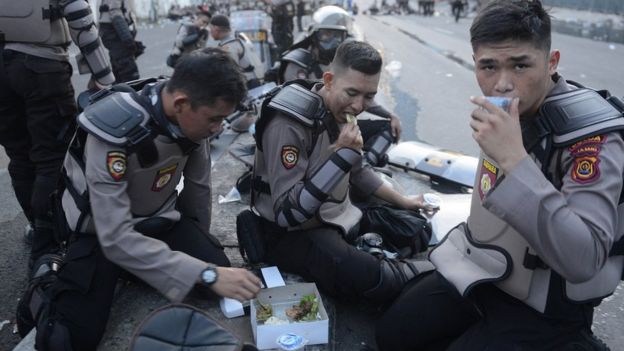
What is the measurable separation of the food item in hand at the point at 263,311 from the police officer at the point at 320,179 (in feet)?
1.18

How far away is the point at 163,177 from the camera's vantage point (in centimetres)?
257

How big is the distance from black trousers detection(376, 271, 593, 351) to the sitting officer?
1858 millimetres

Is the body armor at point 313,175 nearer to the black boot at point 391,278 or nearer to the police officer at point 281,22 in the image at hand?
the black boot at point 391,278

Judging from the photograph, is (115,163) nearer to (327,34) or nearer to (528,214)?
(528,214)

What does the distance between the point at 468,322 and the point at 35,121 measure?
9.25 feet

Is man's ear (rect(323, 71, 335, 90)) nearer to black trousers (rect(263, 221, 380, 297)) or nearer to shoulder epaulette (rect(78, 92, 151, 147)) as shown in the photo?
black trousers (rect(263, 221, 380, 297))

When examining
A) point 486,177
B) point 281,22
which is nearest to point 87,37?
point 486,177

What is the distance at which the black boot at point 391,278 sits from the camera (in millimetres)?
2650

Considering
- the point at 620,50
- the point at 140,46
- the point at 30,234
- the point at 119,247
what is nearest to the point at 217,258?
the point at 119,247

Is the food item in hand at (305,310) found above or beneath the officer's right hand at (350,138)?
beneath

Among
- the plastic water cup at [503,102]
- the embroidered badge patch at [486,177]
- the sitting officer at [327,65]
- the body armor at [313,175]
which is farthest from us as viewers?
the sitting officer at [327,65]

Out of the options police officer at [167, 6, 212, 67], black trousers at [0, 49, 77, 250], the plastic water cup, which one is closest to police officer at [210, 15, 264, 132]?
police officer at [167, 6, 212, 67]

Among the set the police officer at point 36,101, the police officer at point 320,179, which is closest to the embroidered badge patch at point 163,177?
the police officer at point 320,179

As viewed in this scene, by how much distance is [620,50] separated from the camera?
15.3 meters
